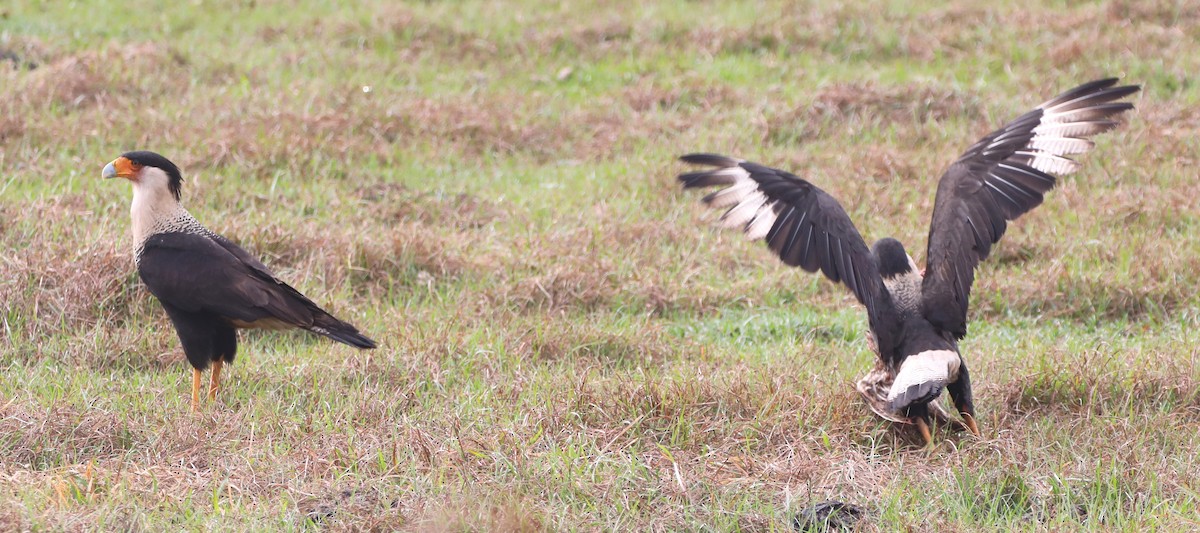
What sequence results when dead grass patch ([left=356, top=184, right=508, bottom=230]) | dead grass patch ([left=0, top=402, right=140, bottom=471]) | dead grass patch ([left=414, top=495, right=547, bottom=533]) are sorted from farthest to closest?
dead grass patch ([left=356, top=184, right=508, bottom=230])
dead grass patch ([left=0, top=402, right=140, bottom=471])
dead grass patch ([left=414, top=495, right=547, bottom=533])

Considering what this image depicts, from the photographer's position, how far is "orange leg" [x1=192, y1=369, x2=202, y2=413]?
4.95 meters

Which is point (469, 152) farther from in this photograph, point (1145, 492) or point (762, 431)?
point (1145, 492)

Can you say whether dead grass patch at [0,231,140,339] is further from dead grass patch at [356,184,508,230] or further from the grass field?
dead grass patch at [356,184,508,230]

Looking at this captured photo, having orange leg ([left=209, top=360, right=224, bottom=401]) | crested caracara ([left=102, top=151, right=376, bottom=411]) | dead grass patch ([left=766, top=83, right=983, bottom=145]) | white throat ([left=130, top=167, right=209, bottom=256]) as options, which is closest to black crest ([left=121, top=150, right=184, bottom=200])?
white throat ([left=130, top=167, right=209, bottom=256])

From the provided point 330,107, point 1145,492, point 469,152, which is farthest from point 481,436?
point 330,107

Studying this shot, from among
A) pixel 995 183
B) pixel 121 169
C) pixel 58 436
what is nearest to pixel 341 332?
pixel 58 436

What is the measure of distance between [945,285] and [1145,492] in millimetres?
1096

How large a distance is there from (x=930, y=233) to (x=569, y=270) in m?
1.99

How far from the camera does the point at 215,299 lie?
5188 mm

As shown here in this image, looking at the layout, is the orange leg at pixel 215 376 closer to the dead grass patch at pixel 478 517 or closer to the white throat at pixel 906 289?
the dead grass patch at pixel 478 517

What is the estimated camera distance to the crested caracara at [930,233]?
4.78 m

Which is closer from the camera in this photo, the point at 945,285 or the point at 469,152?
the point at 945,285

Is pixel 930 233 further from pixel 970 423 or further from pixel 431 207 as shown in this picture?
pixel 431 207

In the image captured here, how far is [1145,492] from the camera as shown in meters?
4.11
